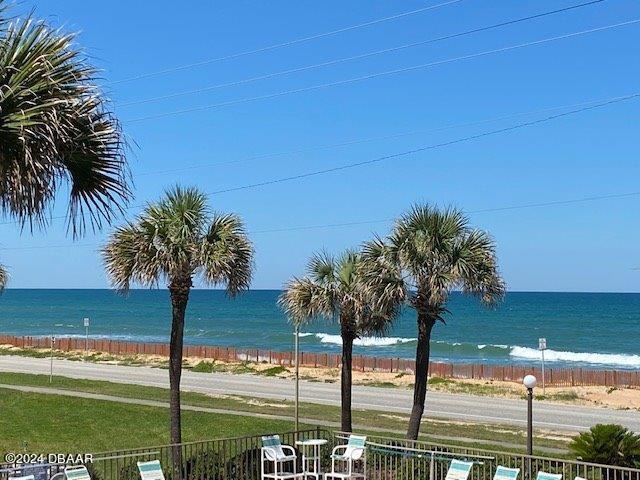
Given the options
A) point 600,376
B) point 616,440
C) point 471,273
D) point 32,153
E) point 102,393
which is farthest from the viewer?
point 600,376

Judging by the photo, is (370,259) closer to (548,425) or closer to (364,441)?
(364,441)

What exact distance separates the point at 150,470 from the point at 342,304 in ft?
26.1

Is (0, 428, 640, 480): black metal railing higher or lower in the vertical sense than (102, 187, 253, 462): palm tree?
lower

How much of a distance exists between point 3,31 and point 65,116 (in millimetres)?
753

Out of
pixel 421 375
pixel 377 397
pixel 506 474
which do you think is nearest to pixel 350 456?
pixel 506 474

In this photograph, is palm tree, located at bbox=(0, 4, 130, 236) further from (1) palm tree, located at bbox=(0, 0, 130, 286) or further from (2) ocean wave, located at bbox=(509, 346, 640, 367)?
(2) ocean wave, located at bbox=(509, 346, 640, 367)

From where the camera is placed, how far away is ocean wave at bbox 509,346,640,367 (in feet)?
255

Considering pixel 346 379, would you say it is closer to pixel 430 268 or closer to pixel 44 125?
pixel 430 268

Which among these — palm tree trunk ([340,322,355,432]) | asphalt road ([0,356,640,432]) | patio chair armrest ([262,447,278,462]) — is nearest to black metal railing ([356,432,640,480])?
patio chair armrest ([262,447,278,462])

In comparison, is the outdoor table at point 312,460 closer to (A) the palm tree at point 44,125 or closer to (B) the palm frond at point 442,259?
(B) the palm frond at point 442,259

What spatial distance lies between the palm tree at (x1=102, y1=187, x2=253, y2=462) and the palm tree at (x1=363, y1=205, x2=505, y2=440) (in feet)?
9.88

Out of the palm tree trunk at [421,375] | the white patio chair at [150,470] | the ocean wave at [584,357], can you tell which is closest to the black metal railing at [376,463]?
the white patio chair at [150,470]

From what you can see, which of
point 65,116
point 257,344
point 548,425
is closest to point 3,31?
point 65,116

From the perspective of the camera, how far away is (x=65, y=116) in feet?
21.7
